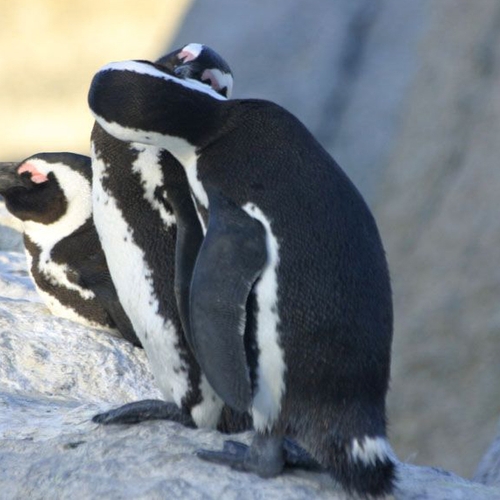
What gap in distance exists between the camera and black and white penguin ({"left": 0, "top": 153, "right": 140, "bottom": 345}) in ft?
10.9

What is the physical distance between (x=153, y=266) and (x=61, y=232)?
1.24 m

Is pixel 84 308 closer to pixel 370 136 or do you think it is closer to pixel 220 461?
pixel 220 461

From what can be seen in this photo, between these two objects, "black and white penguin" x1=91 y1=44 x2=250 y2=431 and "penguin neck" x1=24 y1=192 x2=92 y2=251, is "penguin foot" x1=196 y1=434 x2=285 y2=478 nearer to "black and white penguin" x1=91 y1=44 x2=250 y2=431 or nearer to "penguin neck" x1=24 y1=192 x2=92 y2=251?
"black and white penguin" x1=91 y1=44 x2=250 y2=431

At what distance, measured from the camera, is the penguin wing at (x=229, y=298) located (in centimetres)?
196

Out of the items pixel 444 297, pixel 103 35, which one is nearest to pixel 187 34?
pixel 103 35

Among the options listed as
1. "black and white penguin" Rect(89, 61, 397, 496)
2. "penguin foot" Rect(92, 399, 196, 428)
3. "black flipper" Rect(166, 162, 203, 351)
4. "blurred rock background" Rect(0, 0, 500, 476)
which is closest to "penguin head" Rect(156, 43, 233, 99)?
"black flipper" Rect(166, 162, 203, 351)

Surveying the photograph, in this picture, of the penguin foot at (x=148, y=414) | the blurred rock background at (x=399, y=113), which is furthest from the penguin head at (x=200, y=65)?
the blurred rock background at (x=399, y=113)

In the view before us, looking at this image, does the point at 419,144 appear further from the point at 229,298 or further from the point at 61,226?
the point at 229,298

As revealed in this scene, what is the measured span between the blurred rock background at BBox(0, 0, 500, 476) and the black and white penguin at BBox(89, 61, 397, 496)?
8.91 ft

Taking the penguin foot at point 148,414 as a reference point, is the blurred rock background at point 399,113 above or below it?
above

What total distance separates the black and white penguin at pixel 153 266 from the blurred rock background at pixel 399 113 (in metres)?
2.48

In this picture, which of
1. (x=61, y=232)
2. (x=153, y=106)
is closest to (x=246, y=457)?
(x=153, y=106)

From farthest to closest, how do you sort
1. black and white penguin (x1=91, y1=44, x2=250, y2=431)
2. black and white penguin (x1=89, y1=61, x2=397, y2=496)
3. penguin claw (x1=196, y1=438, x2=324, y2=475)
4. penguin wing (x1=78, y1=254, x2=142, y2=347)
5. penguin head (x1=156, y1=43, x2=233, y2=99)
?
penguin wing (x1=78, y1=254, x2=142, y2=347)
penguin head (x1=156, y1=43, x2=233, y2=99)
black and white penguin (x1=91, y1=44, x2=250, y2=431)
penguin claw (x1=196, y1=438, x2=324, y2=475)
black and white penguin (x1=89, y1=61, x2=397, y2=496)

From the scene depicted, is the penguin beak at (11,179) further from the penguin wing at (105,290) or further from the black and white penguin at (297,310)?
the black and white penguin at (297,310)
